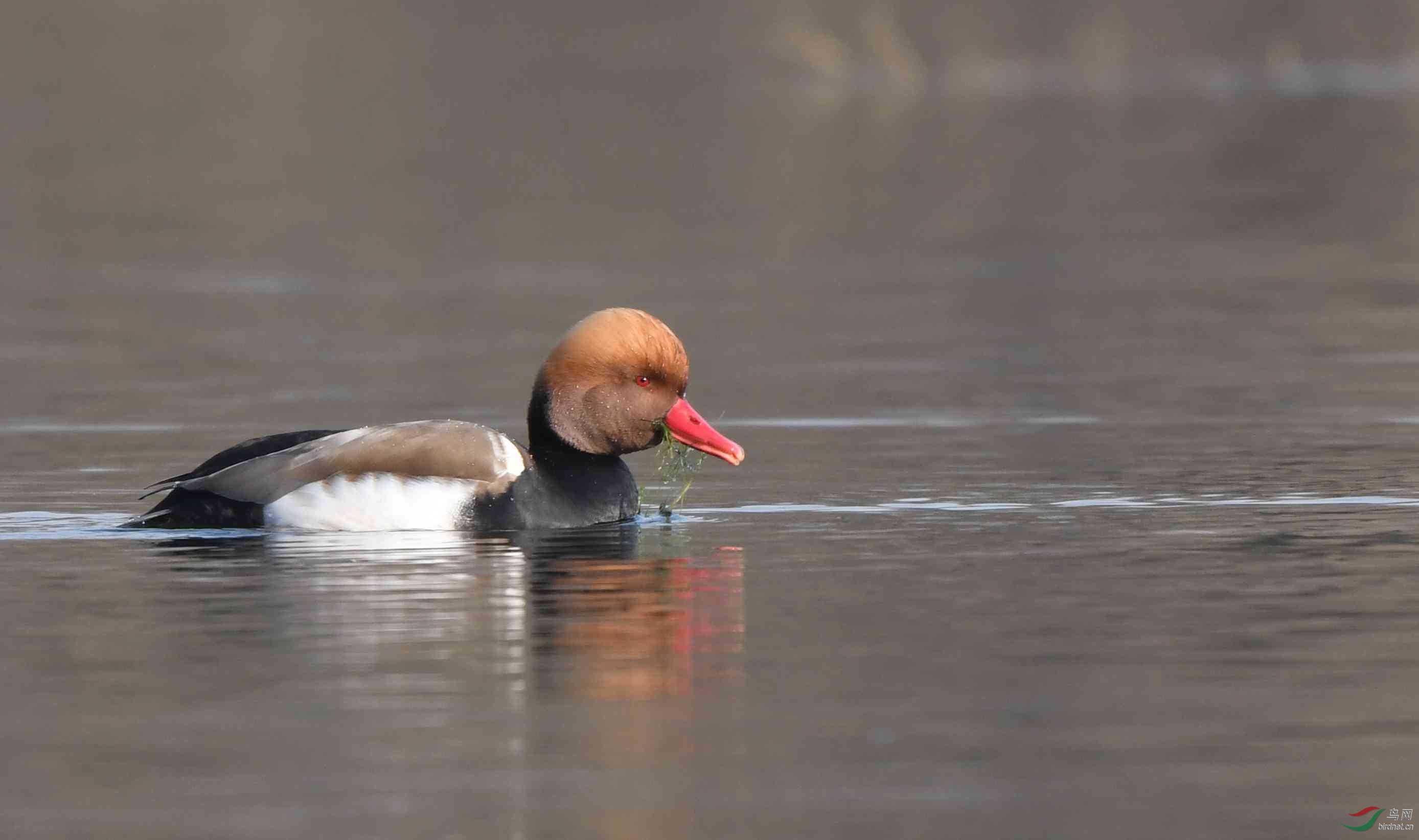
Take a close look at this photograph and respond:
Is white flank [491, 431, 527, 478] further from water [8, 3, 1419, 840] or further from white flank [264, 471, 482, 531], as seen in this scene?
water [8, 3, 1419, 840]

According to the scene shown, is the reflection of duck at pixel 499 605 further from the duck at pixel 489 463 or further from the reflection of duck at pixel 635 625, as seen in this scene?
the duck at pixel 489 463

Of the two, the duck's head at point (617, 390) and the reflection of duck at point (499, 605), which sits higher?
the duck's head at point (617, 390)

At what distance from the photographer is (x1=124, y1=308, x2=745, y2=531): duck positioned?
1162 cm

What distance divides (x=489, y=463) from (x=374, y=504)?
517 millimetres

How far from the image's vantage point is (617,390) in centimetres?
1205

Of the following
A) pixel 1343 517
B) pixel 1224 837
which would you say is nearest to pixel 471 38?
pixel 1343 517

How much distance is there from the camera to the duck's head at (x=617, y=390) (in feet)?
39.4

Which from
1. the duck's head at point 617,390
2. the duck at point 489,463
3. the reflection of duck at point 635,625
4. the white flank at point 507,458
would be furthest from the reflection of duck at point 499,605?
the duck's head at point 617,390

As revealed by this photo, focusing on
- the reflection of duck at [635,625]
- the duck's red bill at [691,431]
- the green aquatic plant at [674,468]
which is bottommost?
the reflection of duck at [635,625]

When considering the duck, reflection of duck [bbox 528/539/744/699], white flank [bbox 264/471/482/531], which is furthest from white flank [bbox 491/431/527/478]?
reflection of duck [bbox 528/539/744/699]

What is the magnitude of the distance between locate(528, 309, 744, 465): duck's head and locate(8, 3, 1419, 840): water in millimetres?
436

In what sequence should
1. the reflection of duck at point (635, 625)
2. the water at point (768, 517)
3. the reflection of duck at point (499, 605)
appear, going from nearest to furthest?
the water at point (768, 517) < the reflection of duck at point (635, 625) < the reflection of duck at point (499, 605)

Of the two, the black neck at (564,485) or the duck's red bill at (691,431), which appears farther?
the duck's red bill at (691,431)

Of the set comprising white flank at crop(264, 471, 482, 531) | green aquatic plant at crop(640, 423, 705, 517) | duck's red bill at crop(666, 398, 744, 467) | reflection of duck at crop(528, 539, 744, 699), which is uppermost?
duck's red bill at crop(666, 398, 744, 467)
